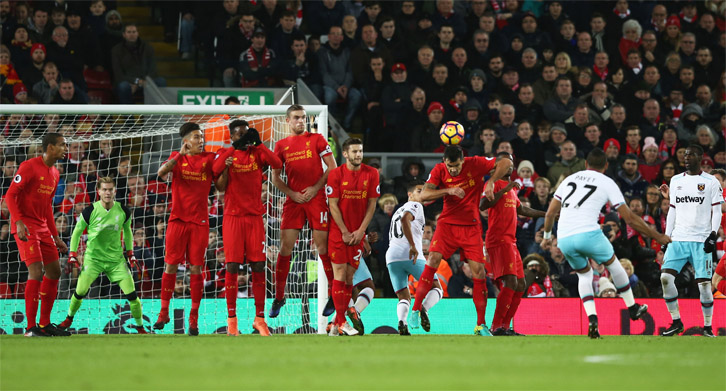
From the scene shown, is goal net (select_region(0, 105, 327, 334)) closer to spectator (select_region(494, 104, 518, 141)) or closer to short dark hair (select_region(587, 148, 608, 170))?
short dark hair (select_region(587, 148, 608, 170))

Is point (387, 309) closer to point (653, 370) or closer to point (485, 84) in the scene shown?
point (485, 84)

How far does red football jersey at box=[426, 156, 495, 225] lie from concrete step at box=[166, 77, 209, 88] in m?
9.15

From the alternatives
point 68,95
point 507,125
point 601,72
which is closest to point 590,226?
point 507,125

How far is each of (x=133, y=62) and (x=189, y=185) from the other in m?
7.32

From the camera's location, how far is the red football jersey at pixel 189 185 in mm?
10773

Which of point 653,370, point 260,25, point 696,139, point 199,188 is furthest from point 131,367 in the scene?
point 696,139

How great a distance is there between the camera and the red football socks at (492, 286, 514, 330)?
11047mm

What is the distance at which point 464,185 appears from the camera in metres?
10.9

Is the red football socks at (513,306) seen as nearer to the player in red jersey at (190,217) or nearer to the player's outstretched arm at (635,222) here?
the player's outstretched arm at (635,222)

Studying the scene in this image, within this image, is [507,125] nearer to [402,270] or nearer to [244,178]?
[402,270]

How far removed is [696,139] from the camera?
684 inches

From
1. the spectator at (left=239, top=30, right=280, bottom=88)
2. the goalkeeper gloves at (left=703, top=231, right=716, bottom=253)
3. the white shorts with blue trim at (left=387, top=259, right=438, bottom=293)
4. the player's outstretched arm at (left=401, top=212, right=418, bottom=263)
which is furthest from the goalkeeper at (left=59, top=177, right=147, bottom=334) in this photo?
the goalkeeper gloves at (left=703, top=231, right=716, bottom=253)

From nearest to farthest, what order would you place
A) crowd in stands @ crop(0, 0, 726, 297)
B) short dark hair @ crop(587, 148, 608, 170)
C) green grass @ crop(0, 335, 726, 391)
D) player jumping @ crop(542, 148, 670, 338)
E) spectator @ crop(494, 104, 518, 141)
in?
green grass @ crop(0, 335, 726, 391) → player jumping @ crop(542, 148, 670, 338) → short dark hair @ crop(587, 148, 608, 170) → crowd in stands @ crop(0, 0, 726, 297) → spectator @ crop(494, 104, 518, 141)

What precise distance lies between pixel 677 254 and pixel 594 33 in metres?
9.25
